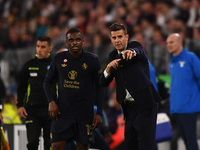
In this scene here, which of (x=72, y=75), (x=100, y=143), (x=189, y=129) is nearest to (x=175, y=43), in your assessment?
(x=189, y=129)

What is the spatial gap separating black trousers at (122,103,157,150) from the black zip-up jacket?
161 cm

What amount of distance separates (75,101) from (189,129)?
216 centimetres

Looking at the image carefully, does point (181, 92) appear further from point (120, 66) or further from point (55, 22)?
point (55, 22)

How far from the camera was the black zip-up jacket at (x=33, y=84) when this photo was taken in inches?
218

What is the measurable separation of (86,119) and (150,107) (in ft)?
3.03

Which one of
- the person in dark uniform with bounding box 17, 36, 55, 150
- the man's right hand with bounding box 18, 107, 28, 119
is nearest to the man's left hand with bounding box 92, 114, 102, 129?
the person in dark uniform with bounding box 17, 36, 55, 150

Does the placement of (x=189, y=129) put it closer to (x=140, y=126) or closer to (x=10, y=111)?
(x=140, y=126)

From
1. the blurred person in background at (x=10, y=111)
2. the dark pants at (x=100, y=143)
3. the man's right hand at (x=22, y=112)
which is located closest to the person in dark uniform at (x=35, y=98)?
the man's right hand at (x=22, y=112)

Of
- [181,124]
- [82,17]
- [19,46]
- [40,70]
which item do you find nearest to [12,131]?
[40,70]

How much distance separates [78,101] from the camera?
15.6 ft

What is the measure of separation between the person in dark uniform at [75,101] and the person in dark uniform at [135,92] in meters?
0.46

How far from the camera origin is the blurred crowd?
8789 millimetres

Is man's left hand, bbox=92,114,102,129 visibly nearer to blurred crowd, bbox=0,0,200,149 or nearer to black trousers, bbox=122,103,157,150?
black trousers, bbox=122,103,157,150

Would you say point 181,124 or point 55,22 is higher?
point 55,22
